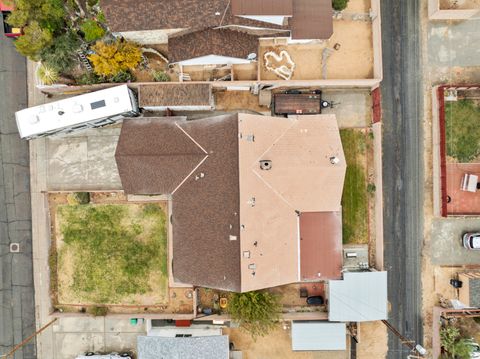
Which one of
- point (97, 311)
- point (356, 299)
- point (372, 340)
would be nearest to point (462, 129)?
point (356, 299)

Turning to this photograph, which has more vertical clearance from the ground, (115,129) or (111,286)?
(115,129)

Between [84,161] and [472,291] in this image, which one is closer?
[472,291]

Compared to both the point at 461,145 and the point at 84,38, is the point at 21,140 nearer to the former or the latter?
the point at 84,38

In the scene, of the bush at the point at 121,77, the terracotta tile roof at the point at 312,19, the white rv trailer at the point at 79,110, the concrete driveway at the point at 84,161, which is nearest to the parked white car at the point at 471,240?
the terracotta tile roof at the point at 312,19

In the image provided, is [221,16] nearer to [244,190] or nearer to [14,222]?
[244,190]

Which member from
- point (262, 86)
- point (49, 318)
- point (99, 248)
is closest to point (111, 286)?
point (99, 248)

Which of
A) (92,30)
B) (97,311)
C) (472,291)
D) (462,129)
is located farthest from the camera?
(97,311)

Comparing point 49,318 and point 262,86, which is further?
point 49,318
